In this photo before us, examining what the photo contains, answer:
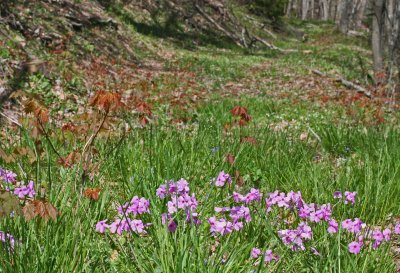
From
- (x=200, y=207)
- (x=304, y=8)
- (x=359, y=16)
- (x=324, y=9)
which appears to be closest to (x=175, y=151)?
(x=200, y=207)

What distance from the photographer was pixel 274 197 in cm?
237

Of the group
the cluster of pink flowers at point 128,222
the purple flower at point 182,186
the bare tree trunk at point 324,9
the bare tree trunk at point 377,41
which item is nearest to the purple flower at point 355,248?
the purple flower at point 182,186

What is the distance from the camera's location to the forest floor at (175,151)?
202 cm

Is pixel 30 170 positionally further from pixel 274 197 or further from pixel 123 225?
pixel 274 197

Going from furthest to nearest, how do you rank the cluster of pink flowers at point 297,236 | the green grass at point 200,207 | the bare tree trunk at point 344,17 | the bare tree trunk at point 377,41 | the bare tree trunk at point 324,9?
1. the bare tree trunk at point 324,9
2. the bare tree trunk at point 344,17
3. the bare tree trunk at point 377,41
4. the cluster of pink flowers at point 297,236
5. the green grass at point 200,207

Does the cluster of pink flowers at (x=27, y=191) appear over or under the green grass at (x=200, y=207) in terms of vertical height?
over

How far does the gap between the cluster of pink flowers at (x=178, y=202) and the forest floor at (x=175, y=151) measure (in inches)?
1.6

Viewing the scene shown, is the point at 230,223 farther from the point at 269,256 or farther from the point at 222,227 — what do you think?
the point at 269,256

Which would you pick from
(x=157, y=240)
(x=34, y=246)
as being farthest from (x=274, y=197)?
(x=34, y=246)

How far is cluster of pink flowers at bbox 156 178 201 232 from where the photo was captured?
209cm

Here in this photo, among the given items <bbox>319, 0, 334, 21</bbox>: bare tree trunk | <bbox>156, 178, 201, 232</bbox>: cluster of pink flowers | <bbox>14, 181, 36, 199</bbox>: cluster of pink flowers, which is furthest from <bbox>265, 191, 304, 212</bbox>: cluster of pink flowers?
<bbox>319, 0, 334, 21</bbox>: bare tree trunk

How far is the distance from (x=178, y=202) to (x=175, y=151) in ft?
5.19

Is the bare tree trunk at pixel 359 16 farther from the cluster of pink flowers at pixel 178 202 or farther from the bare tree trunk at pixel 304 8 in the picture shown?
the cluster of pink flowers at pixel 178 202

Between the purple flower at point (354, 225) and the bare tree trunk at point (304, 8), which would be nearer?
the purple flower at point (354, 225)
